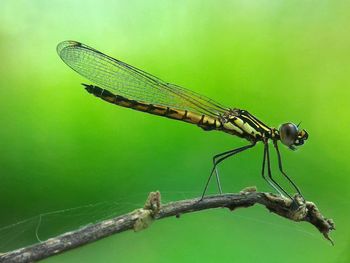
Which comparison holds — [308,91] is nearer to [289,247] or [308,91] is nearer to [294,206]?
[289,247]

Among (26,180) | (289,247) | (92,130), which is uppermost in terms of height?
(92,130)

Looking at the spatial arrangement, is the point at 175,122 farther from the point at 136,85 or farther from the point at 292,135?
the point at 292,135

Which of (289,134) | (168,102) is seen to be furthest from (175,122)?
(289,134)

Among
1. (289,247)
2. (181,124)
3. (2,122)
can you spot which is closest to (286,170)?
(289,247)

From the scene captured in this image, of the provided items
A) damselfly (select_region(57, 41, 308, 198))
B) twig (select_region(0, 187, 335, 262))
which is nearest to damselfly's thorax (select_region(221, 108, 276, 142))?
damselfly (select_region(57, 41, 308, 198))

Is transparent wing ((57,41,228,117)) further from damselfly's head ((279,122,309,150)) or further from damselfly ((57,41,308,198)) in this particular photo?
damselfly's head ((279,122,309,150))

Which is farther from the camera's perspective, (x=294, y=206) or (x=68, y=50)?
(x=68, y=50)

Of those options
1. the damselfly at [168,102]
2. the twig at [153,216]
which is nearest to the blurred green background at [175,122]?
the damselfly at [168,102]
